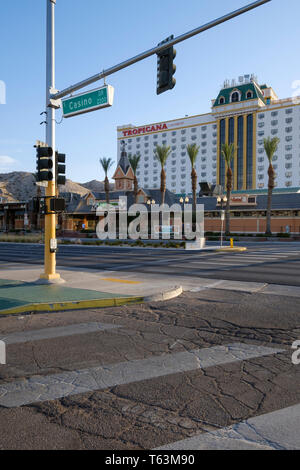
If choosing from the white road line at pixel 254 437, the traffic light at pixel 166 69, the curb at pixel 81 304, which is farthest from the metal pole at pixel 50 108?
the white road line at pixel 254 437

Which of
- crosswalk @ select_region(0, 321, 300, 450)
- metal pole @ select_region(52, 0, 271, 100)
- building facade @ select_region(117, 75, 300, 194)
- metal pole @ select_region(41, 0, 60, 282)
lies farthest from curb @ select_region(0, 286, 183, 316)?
building facade @ select_region(117, 75, 300, 194)

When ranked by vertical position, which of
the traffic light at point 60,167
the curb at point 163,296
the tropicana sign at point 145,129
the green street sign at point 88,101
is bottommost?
the curb at point 163,296

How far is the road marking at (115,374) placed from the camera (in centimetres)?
408

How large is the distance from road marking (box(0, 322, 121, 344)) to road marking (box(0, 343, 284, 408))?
68.6 inches

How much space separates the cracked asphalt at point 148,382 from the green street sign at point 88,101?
623 centimetres

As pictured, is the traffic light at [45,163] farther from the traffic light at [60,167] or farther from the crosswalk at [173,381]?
the crosswalk at [173,381]

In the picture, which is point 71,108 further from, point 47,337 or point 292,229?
point 292,229

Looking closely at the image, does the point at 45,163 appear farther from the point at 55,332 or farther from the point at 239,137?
the point at 239,137

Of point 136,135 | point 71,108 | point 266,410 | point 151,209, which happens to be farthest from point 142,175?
point 266,410

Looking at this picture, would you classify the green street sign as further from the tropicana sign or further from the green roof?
the tropicana sign

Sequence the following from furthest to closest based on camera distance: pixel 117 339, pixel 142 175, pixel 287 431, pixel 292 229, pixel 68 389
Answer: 1. pixel 142 175
2. pixel 292 229
3. pixel 117 339
4. pixel 68 389
5. pixel 287 431

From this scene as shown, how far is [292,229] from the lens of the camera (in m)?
52.1

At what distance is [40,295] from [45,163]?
4077mm

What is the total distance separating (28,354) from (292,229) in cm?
5189
